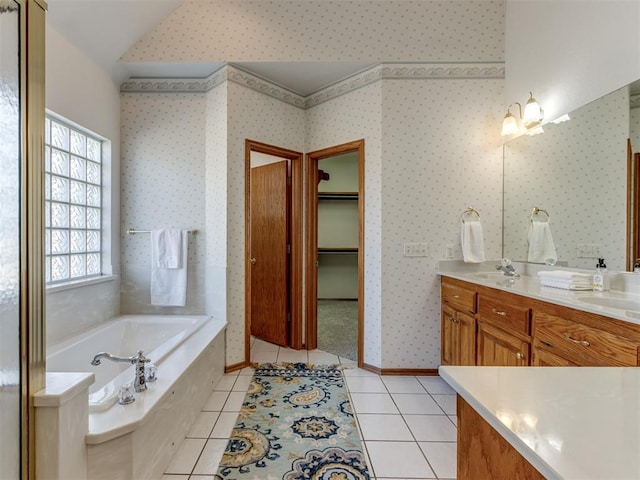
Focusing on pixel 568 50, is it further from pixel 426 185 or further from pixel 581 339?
pixel 581 339

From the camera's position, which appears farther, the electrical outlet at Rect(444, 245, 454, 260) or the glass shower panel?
the electrical outlet at Rect(444, 245, 454, 260)

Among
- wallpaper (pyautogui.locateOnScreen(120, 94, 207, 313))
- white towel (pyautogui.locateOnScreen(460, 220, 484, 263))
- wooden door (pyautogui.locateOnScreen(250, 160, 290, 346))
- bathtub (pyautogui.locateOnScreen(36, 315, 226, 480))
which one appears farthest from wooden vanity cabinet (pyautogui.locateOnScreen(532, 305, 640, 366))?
wallpaper (pyautogui.locateOnScreen(120, 94, 207, 313))

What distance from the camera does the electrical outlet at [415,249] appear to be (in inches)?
100

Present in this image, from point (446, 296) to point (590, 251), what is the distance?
955mm

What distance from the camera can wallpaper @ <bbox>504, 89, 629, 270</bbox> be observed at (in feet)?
5.74

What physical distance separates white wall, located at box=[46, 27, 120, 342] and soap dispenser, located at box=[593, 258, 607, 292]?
11.2 ft

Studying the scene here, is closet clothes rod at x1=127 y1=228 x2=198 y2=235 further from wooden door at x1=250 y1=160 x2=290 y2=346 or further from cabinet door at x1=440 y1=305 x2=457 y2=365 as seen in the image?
cabinet door at x1=440 y1=305 x2=457 y2=365

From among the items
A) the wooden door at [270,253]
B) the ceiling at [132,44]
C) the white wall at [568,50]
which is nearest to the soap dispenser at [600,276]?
the white wall at [568,50]

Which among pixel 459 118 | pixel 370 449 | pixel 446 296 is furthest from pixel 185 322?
pixel 459 118

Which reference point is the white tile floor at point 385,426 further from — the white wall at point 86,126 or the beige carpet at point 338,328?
the white wall at point 86,126

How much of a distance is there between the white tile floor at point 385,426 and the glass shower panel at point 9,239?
2.60 ft

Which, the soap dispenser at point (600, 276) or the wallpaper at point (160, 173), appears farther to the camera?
the wallpaper at point (160, 173)

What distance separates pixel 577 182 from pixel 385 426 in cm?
202

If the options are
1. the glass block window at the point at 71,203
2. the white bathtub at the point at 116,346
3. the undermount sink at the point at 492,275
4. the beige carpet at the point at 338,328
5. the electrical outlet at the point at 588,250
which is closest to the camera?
the white bathtub at the point at 116,346
